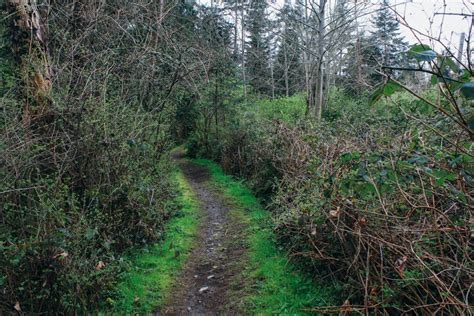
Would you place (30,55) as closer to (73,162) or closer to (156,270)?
(73,162)

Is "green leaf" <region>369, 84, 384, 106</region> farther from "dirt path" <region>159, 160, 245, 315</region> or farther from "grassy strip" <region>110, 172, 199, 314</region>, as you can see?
"grassy strip" <region>110, 172, 199, 314</region>

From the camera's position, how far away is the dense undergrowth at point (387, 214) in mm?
2818

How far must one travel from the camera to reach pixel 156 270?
19.4 ft

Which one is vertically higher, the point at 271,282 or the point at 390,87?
the point at 390,87

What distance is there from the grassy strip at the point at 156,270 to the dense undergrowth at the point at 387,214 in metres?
1.88

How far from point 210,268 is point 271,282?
4.29 ft

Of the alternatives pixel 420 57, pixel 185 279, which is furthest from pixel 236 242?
pixel 420 57

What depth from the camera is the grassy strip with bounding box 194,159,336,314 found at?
4.62m

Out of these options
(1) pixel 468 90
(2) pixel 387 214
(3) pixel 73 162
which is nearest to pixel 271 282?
(2) pixel 387 214

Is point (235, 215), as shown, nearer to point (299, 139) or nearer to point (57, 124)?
point (299, 139)

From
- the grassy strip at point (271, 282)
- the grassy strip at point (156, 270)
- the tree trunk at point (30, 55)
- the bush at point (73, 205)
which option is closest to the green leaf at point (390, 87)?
the grassy strip at point (271, 282)

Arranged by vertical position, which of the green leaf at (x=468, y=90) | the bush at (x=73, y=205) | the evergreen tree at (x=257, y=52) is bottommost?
the bush at (x=73, y=205)

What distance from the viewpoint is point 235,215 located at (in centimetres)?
880

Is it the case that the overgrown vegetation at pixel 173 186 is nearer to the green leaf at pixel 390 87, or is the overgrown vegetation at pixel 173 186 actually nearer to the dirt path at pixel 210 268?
the green leaf at pixel 390 87
